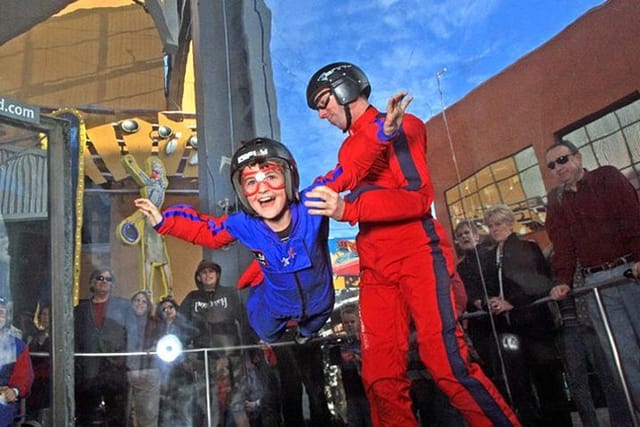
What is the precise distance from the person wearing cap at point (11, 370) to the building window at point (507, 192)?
1375 millimetres

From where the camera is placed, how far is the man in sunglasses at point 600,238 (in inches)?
52.3

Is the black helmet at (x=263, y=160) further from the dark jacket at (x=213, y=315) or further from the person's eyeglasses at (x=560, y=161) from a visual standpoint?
the person's eyeglasses at (x=560, y=161)

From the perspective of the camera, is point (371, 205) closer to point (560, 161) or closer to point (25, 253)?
point (560, 161)

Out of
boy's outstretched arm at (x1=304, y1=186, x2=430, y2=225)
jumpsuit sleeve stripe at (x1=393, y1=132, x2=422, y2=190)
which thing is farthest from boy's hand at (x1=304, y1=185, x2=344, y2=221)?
jumpsuit sleeve stripe at (x1=393, y1=132, x2=422, y2=190)

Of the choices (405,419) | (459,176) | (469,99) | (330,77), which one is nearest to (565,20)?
(469,99)

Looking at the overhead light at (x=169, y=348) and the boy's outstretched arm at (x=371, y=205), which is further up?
the boy's outstretched arm at (x=371, y=205)

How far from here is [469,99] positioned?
5.63ft

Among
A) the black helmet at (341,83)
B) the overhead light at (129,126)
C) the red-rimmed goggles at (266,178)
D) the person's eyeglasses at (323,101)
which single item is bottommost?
the red-rimmed goggles at (266,178)

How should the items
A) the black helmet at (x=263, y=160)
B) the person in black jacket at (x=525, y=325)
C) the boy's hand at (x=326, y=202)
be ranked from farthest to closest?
1. the person in black jacket at (x=525, y=325)
2. the black helmet at (x=263, y=160)
3. the boy's hand at (x=326, y=202)

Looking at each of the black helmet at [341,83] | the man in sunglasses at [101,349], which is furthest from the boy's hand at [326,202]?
the man in sunglasses at [101,349]

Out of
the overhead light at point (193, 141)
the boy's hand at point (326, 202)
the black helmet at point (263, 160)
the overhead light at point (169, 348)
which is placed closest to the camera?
the boy's hand at point (326, 202)

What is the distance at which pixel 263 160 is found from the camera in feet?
4.54

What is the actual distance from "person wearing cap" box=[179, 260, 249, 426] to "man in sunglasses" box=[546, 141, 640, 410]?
1.09 metres

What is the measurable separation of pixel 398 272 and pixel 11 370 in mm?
Answer: 1073
